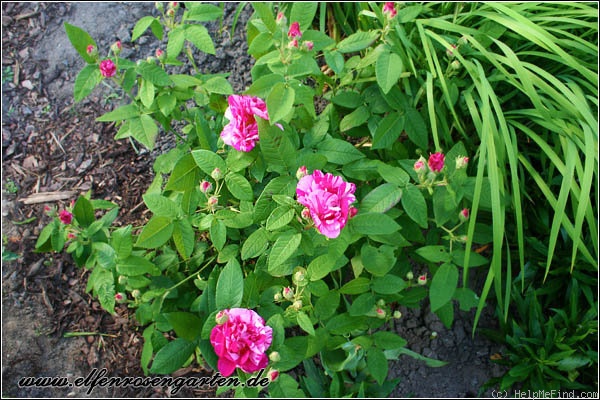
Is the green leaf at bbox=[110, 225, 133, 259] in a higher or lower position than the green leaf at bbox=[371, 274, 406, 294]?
higher

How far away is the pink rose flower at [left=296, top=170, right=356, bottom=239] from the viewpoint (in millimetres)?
994

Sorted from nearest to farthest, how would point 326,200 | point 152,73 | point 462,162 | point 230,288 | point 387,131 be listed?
point 326,200 → point 230,288 → point 462,162 → point 152,73 → point 387,131

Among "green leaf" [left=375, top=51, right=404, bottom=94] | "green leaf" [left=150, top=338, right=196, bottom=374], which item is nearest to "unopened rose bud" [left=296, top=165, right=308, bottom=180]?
"green leaf" [left=375, top=51, right=404, bottom=94]

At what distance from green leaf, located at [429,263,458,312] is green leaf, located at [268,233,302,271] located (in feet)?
1.38

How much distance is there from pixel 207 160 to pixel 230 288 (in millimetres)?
317

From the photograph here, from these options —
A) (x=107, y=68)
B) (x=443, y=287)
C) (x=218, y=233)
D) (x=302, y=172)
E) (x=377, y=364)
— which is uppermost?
(x=107, y=68)

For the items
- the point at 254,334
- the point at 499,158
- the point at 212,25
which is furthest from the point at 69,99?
the point at 499,158

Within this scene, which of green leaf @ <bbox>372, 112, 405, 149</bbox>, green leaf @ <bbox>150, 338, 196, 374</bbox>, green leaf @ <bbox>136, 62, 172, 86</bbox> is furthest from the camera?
green leaf @ <bbox>372, 112, 405, 149</bbox>

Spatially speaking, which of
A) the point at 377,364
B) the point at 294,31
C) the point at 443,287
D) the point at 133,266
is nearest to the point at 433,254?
the point at 443,287

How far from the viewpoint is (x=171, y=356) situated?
1109mm

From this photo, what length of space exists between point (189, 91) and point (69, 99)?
2.80 ft

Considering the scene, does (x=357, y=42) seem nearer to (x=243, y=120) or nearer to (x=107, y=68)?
(x=243, y=120)

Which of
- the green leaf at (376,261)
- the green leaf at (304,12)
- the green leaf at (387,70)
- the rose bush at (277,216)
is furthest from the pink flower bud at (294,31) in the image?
the green leaf at (376,261)

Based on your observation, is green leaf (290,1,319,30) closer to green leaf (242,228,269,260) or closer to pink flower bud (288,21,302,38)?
pink flower bud (288,21,302,38)
